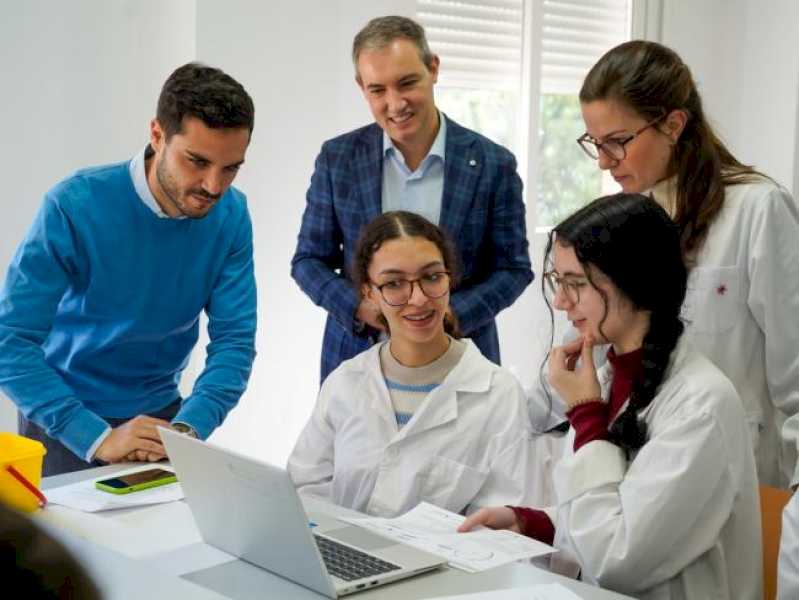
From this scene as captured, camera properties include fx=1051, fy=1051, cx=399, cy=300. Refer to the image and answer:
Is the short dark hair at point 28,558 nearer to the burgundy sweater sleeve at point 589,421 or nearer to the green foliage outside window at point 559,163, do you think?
the burgundy sweater sleeve at point 589,421

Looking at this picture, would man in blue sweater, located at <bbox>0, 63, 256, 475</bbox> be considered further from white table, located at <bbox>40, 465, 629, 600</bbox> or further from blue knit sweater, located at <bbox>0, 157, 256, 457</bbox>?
white table, located at <bbox>40, 465, 629, 600</bbox>

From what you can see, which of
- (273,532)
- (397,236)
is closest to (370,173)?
(397,236)

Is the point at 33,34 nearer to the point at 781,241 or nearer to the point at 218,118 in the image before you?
the point at 218,118

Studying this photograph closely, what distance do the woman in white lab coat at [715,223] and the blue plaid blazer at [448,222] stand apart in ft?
2.32

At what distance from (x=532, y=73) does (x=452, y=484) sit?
3016 millimetres

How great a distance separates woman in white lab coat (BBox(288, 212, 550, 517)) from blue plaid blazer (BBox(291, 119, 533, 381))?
1.19 feet

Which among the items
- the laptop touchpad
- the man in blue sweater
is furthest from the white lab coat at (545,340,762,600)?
the man in blue sweater

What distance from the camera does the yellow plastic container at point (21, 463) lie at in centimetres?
196

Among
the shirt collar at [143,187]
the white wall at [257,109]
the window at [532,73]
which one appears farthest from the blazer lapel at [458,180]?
the window at [532,73]

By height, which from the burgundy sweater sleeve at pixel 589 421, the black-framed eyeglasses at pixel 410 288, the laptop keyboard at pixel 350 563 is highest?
the black-framed eyeglasses at pixel 410 288

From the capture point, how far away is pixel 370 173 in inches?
115

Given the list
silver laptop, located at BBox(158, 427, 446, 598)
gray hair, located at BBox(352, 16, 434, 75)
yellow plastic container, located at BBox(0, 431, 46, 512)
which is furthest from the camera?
gray hair, located at BBox(352, 16, 434, 75)

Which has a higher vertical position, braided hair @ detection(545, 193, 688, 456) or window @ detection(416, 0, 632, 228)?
window @ detection(416, 0, 632, 228)

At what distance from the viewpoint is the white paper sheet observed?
5.26 feet
